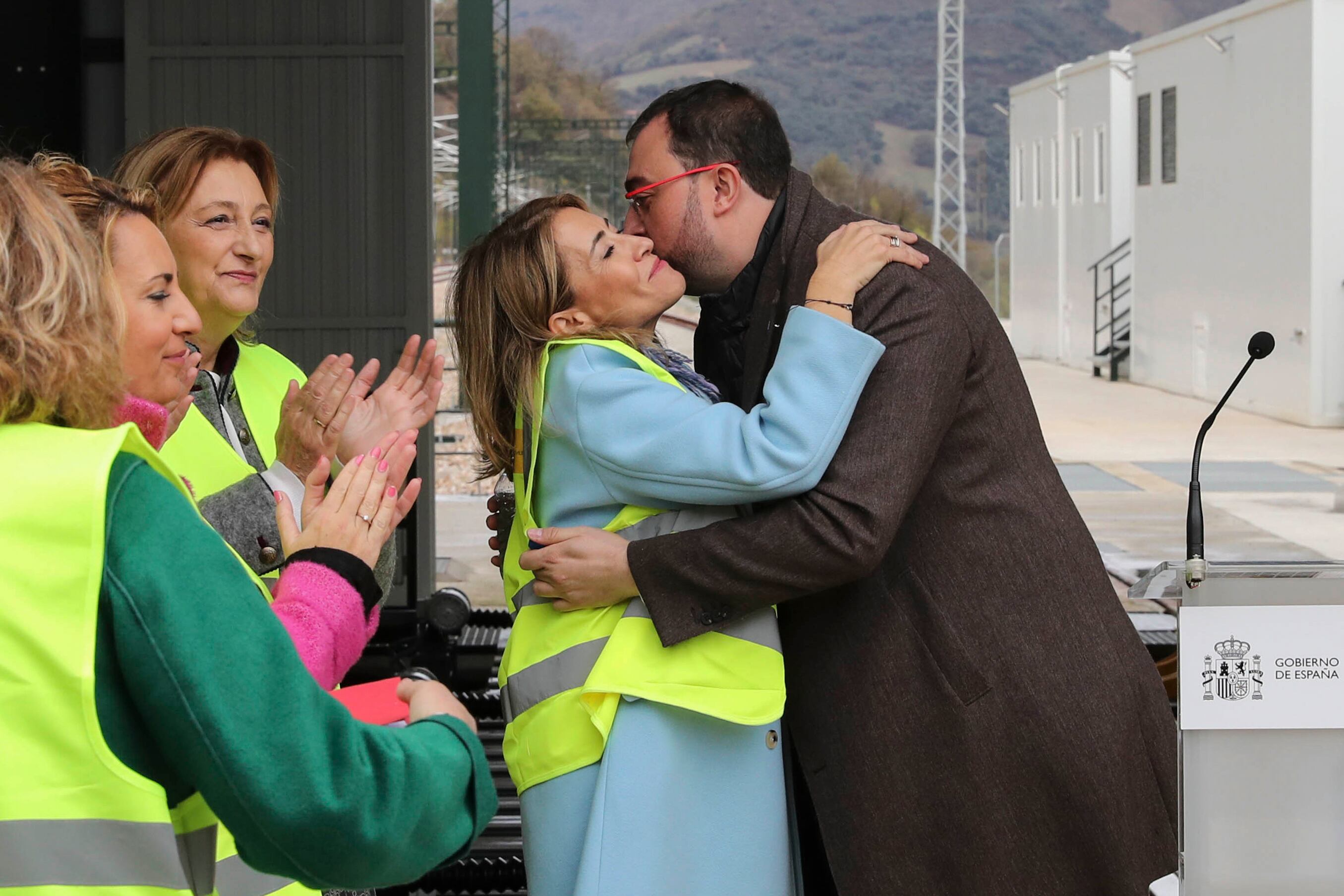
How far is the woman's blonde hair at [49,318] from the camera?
Answer: 2.89ft

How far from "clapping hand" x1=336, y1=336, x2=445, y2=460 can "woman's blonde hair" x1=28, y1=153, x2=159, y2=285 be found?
1.50 feet

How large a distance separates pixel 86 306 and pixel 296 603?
357 mm

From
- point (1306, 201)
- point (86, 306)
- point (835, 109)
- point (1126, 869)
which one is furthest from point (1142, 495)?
point (835, 109)

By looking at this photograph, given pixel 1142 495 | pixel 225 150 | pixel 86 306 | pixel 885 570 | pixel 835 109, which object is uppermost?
pixel 835 109

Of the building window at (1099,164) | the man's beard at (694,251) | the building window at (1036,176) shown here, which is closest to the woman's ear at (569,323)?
the man's beard at (694,251)

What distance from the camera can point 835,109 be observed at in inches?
1423

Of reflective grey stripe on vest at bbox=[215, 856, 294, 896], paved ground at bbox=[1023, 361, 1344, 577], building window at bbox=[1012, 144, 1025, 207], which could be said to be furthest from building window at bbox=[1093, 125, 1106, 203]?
reflective grey stripe on vest at bbox=[215, 856, 294, 896]

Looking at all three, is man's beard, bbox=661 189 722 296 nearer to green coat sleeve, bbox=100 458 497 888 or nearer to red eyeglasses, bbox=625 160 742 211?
red eyeglasses, bbox=625 160 742 211

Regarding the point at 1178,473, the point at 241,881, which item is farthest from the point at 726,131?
the point at 1178,473

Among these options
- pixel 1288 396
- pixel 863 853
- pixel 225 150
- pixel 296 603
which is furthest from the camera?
pixel 1288 396

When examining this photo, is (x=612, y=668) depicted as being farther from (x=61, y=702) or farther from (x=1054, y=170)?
(x=1054, y=170)

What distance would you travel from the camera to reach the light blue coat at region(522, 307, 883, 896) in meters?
1.47

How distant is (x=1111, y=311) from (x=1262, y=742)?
1783 cm

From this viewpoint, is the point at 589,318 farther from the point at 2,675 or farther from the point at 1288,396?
the point at 1288,396
